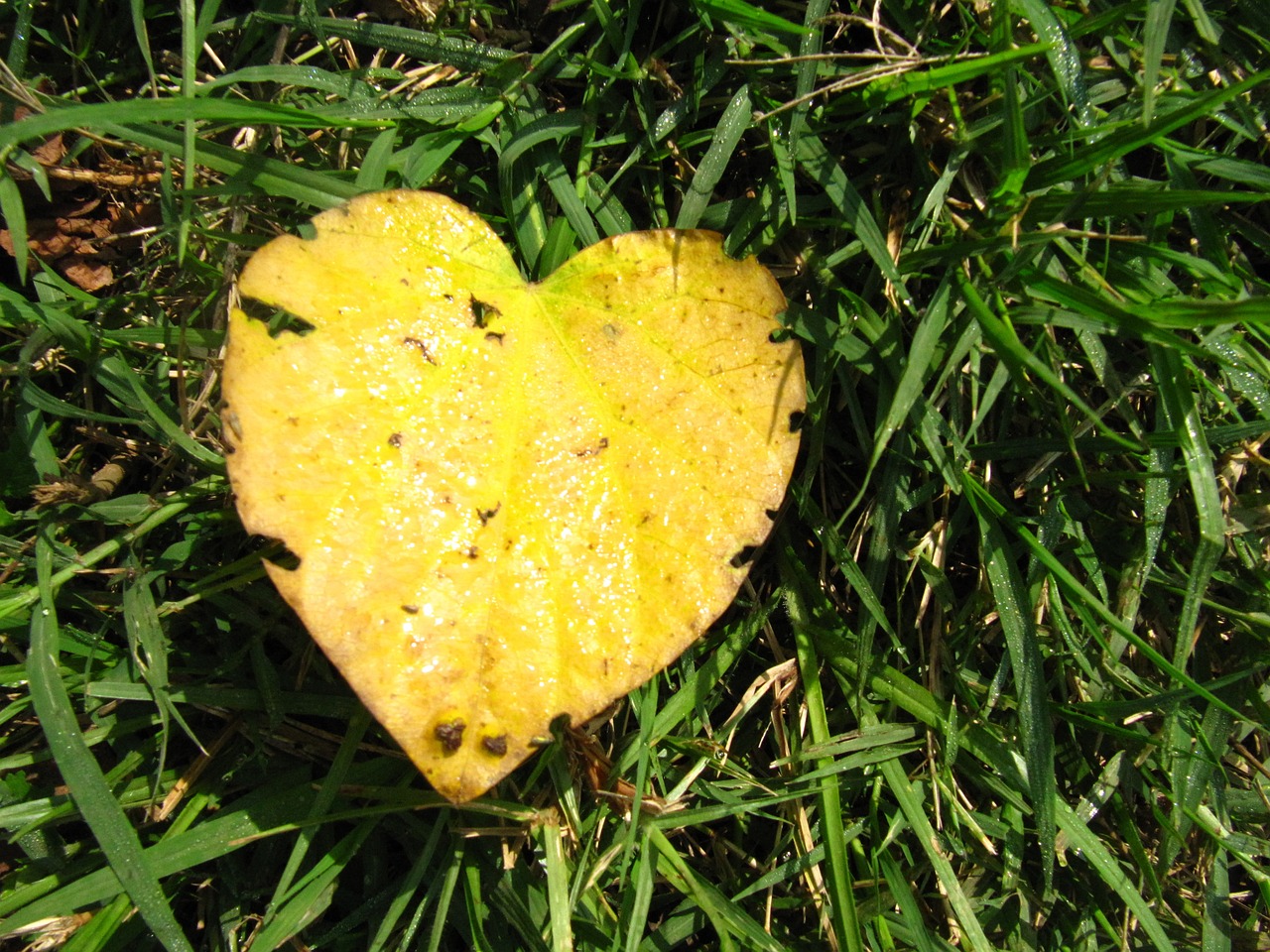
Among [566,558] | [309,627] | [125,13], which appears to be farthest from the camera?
[125,13]

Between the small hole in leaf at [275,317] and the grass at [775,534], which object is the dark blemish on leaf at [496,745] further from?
the small hole in leaf at [275,317]

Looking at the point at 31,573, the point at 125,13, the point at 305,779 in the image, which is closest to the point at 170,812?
the point at 305,779

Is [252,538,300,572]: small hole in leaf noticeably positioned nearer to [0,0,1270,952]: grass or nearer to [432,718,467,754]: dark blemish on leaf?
[0,0,1270,952]: grass

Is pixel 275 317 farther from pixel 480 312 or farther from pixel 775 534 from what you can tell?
pixel 775 534

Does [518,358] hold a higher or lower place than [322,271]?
lower

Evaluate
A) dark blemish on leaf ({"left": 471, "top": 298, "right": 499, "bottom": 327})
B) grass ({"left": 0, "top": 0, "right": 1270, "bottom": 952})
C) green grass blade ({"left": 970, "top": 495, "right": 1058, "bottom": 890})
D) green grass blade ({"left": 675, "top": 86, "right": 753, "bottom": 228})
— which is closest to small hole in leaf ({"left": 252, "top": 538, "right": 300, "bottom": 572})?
grass ({"left": 0, "top": 0, "right": 1270, "bottom": 952})

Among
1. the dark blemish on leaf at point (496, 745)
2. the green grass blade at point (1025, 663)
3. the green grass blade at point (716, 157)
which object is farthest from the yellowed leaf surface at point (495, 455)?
the green grass blade at point (1025, 663)

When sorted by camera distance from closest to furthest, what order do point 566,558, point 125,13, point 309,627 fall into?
point 309,627 < point 566,558 < point 125,13

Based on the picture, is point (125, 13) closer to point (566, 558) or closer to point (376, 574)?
point (376, 574)
